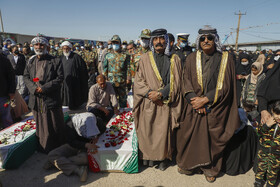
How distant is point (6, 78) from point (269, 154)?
4.63 m

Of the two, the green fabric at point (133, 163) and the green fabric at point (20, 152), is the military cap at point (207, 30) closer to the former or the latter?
the green fabric at point (133, 163)

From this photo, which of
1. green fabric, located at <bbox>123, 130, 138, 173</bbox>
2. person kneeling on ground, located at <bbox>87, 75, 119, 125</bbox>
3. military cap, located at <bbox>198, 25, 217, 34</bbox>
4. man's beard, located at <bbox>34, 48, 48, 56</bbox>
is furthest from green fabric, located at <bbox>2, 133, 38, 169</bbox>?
military cap, located at <bbox>198, 25, 217, 34</bbox>

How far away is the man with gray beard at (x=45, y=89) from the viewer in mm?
2980

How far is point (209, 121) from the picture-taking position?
99.4 inches

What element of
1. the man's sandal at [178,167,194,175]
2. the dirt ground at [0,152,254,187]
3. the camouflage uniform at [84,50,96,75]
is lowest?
the dirt ground at [0,152,254,187]

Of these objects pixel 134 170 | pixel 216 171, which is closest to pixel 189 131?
pixel 216 171

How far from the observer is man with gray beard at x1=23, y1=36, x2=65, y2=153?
9.78 ft

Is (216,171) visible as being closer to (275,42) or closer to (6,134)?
(6,134)

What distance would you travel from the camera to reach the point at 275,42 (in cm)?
3234

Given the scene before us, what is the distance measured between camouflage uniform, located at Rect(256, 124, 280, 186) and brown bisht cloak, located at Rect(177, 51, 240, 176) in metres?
0.33

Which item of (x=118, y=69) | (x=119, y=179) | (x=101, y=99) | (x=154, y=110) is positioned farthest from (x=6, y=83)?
(x=154, y=110)

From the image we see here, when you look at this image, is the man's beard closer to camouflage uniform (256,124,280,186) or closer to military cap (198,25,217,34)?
military cap (198,25,217,34)

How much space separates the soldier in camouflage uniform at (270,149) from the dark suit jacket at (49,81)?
122 inches

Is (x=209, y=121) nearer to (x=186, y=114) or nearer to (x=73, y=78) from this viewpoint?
(x=186, y=114)
